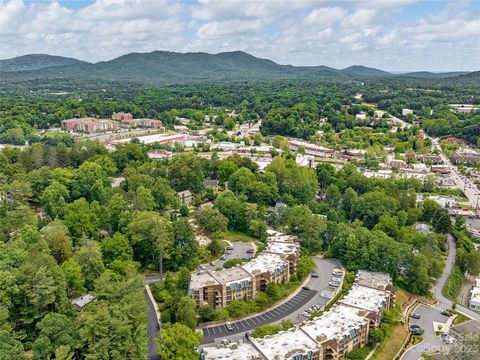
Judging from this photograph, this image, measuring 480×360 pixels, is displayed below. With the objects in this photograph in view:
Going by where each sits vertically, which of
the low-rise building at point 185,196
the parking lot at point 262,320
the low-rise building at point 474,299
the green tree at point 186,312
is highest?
the low-rise building at point 185,196

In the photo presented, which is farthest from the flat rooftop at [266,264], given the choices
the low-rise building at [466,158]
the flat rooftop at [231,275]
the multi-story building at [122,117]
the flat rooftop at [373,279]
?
the multi-story building at [122,117]

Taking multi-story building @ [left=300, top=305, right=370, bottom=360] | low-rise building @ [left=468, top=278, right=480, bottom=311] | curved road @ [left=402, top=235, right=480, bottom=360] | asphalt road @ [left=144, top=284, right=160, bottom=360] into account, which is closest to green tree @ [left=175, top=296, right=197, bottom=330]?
asphalt road @ [left=144, top=284, right=160, bottom=360]

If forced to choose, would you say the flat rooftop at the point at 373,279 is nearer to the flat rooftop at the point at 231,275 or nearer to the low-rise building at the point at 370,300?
the low-rise building at the point at 370,300

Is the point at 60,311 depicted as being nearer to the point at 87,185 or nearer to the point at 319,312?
the point at 319,312

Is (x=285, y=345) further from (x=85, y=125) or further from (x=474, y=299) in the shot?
(x=85, y=125)

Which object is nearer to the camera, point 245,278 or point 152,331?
point 152,331

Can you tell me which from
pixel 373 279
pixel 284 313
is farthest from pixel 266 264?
pixel 373 279
